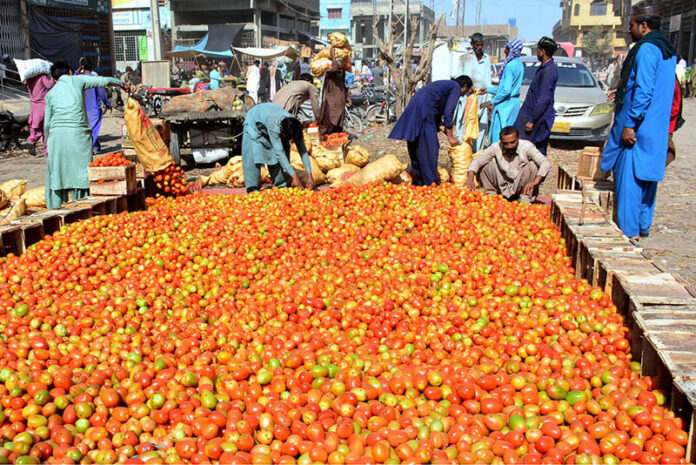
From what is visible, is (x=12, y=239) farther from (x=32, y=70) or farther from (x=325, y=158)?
(x=32, y=70)

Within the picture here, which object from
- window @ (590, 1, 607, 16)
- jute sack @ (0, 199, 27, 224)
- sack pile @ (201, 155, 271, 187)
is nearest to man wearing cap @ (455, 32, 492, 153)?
sack pile @ (201, 155, 271, 187)

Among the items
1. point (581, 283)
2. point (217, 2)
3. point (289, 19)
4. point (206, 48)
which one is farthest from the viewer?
point (289, 19)

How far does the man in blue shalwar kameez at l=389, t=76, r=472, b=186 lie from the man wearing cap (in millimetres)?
2814

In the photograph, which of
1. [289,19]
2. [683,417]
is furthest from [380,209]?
[289,19]

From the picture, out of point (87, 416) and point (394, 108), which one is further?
point (394, 108)

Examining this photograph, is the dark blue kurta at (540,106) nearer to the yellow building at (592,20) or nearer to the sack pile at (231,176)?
the sack pile at (231,176)

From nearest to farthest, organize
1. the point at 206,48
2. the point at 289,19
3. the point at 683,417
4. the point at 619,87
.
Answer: the point at 683,417 → the point at 619,87 → the point at 206,48 → the point at 289,19

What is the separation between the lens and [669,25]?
37031 millimetres

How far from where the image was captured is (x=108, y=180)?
22.3 feet

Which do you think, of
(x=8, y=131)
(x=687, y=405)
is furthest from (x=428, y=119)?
(x=8, y=131)

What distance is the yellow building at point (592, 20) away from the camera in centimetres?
6681

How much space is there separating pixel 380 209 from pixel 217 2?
38.8 meters

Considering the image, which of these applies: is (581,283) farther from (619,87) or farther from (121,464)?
(121,464)

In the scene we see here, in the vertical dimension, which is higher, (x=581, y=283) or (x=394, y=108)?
(x=394, y=108)
